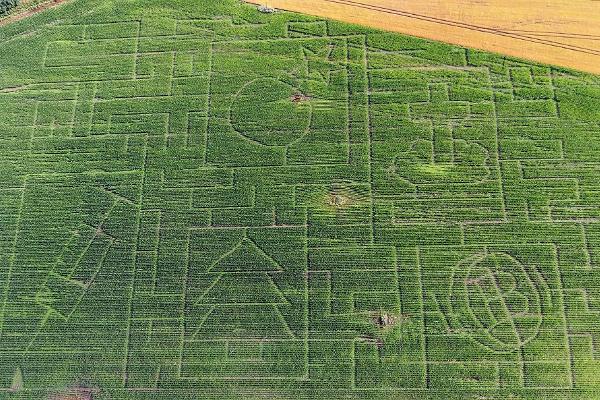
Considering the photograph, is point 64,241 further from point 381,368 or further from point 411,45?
point 411,45

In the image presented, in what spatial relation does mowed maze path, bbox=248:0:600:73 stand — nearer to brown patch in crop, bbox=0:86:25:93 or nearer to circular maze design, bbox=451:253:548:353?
circular maze design, bbox=451:253:548:353

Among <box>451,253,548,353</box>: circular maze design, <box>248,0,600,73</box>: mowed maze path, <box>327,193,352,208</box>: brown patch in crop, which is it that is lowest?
<box>451,253,548,353</box>: circular maze design

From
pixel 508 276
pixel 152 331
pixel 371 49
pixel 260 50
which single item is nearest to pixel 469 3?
pixel 371 49

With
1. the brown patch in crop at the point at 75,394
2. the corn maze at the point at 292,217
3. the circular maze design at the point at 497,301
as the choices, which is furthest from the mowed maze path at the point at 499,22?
the brown patch in crop at the point at 75,394

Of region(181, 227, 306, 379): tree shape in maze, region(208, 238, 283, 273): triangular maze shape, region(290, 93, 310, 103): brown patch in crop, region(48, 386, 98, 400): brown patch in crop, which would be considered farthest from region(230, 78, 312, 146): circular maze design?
region(48, 386, 98, 400): brown patch in crop

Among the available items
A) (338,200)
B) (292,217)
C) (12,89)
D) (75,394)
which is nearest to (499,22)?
(338,200)

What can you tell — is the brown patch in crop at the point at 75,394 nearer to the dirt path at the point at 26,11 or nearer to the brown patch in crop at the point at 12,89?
the brown patch in crop at the point at 12,89
